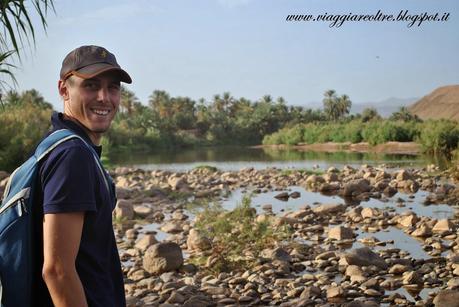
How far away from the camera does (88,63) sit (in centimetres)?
164

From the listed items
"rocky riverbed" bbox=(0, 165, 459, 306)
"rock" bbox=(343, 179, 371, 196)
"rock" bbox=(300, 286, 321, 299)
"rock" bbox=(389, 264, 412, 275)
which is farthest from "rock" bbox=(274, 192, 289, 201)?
"rock" bbox=(300, 286, 321, 299)

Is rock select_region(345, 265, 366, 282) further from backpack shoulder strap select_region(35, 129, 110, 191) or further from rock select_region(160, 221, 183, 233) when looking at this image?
backpack shoulder strap select_region(35, 129, 110, 191)

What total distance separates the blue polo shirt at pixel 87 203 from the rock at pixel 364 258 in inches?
178

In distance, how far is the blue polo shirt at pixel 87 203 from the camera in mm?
1426

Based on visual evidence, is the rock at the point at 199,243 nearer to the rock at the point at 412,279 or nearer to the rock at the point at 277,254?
the rock at the point at 277,254

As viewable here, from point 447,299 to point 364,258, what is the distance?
1429mm

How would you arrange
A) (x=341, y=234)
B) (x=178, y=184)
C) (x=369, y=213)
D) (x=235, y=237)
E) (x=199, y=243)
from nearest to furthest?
1. (x=235, y=237)
2. (x=199, y=243)
3. (x=341, y=234)
4. (x=369, y=213)
5. (x=178, y=184)

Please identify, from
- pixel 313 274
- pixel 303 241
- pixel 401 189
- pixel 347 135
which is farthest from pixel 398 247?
pixel 347 135

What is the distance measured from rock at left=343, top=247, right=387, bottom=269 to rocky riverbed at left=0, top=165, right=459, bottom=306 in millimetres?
12

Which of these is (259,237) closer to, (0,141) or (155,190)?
(155,190)

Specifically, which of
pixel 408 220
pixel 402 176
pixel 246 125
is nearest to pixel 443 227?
pixel 408 220

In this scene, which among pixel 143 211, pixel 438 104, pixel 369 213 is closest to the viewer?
pixel 369 213

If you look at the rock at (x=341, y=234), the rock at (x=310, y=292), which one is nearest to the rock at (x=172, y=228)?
the rock at (x=341, y=234)

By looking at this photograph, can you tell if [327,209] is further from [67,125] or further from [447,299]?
[67,125]
